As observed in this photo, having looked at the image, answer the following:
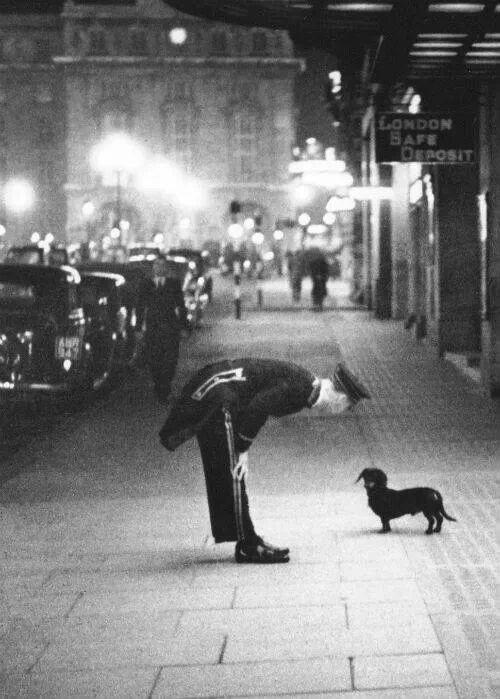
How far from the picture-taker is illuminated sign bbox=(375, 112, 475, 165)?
1708 cm

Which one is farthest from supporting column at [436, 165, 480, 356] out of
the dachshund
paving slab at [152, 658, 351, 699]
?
paving slab at [152, 658, 351, 699]

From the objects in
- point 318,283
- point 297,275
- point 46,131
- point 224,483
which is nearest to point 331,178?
point 297,275

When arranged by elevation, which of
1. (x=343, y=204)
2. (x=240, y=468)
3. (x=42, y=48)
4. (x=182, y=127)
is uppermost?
(x=42, y=48)

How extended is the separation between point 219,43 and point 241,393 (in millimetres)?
103098

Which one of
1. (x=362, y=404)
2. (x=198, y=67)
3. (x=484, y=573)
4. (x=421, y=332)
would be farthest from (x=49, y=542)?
(x=198, y=67)

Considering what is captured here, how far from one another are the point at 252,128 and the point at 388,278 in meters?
74.0

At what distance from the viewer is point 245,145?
364 ft

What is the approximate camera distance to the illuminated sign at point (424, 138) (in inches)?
672

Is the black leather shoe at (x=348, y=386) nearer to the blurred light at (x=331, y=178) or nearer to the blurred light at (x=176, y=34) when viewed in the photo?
the blurred light at (x=331, y=178)

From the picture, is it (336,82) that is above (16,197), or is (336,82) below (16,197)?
above

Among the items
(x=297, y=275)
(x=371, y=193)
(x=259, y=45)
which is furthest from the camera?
(x=259, y=45)

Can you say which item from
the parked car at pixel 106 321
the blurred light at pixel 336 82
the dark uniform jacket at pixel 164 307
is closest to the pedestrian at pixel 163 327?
the dark uniform jacket at pixel 164 307

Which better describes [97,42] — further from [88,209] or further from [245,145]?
[88,209]

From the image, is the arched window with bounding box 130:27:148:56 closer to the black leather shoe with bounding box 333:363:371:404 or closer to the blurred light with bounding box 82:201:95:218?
the blurred light with bounding box 82:201:95:218
